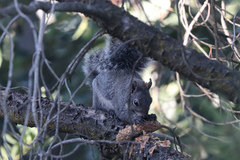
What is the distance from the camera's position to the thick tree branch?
1.20 metres

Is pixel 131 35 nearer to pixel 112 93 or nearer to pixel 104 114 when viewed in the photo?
pixel 104 114

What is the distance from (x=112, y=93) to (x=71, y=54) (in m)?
0.96

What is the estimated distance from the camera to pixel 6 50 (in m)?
3.29

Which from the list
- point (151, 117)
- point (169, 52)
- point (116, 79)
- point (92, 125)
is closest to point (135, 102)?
point (151, 117)

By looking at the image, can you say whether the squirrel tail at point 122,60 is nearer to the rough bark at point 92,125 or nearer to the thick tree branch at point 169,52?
the rough bark at point 92,125

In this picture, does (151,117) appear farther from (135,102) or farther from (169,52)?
(169,52)

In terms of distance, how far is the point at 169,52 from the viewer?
1.24 m

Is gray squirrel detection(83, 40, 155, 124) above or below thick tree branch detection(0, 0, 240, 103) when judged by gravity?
below

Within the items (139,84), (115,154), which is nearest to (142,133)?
(115,154)

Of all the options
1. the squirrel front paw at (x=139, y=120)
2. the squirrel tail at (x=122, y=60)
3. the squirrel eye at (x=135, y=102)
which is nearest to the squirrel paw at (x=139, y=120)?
the squirrel front paw at (x=139, y=120)

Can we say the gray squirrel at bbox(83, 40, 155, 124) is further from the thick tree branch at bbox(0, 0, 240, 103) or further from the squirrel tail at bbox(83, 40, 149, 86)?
the thick tree branch at bbox(0, 0, 240, 103)

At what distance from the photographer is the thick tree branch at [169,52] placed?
47.3 inches

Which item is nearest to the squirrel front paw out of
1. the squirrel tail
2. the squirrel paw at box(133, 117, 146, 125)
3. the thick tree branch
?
the squirrel paw at box(133, 117, 146, 125)

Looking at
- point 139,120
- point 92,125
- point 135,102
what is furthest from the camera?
point 135,102
